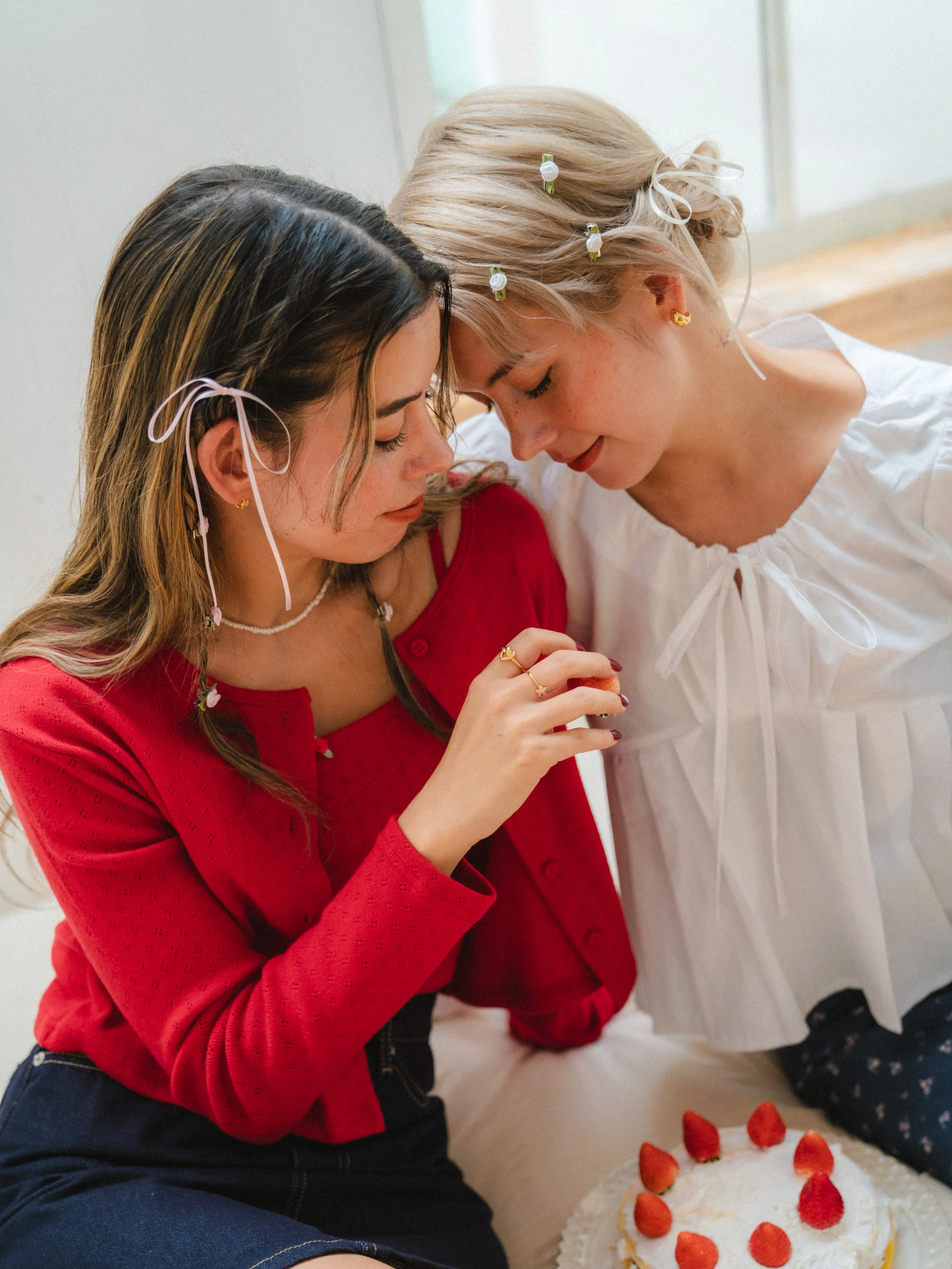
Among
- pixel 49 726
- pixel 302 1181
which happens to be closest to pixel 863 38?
pixel 49 726

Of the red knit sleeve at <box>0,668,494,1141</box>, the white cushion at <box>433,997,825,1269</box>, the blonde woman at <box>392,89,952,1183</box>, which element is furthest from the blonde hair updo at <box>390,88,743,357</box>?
the white cushion at <box>433,997,825,1269</box>

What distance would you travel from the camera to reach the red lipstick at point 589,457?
42.4 inches

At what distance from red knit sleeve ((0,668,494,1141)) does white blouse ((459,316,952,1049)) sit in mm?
319

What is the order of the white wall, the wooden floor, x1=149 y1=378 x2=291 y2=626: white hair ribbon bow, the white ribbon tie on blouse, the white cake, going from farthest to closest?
the wooden floor, the white wall, the white ribbon tie on blouse, the white cake, x1=149 y1=378 x2=291 y2=626: white hair ribbon bow

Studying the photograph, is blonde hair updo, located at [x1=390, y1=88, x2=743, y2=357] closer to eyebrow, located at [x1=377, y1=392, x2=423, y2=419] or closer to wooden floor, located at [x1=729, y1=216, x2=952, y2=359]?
eyebrow, located at [x1=377, y1=392, x2=423, y2=419]

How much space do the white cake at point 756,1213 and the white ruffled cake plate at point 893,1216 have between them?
0.08ft

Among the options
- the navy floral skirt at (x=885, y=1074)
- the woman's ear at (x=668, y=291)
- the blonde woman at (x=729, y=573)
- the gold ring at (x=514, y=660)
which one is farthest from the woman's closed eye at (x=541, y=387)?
the navy floral skirt at (x=885, y=1074)

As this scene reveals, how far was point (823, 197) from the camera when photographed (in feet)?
6.84

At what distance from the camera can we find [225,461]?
0.95 m

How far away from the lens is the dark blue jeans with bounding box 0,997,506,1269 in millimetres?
917

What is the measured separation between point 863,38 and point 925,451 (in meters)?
1.25

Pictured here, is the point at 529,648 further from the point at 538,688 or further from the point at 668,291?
the point at 668,291

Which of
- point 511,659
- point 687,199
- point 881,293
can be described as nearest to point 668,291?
point 687,199

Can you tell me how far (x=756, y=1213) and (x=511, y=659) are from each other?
1.77 ft
